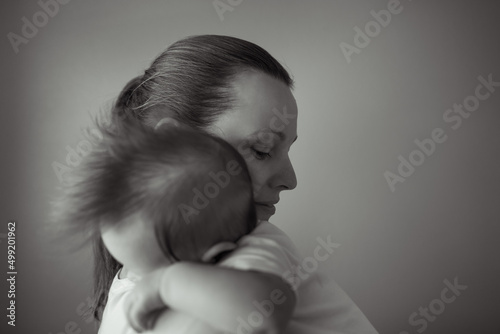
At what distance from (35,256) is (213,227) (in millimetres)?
1606

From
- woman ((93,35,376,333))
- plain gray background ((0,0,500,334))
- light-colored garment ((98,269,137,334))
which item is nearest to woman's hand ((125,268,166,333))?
light-colored garment ((98,269,137,334))

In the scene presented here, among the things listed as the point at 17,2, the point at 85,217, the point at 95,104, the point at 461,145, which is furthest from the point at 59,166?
the point at 461,145

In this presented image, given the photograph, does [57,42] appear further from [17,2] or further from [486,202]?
[486,202]

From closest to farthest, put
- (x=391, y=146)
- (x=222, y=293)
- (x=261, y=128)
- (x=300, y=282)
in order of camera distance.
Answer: (x=222, y=293) → (x=300, y=282) → (x=261, y=128) → (x=391, y=146)

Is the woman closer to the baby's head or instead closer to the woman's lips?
the woman's lips

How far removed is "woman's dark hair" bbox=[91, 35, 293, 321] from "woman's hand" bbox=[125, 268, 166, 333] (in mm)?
419

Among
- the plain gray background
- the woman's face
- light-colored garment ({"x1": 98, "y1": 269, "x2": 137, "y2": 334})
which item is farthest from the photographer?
the plain gray background

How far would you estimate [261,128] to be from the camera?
31.7 inches

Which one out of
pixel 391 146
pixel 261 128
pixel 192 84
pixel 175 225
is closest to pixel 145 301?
pixel 175 225

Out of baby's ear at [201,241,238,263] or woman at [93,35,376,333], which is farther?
woman at [93,35,376,333]

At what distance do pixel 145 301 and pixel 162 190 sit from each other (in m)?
0.11

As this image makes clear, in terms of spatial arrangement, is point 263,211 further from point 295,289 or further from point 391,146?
point 391,146

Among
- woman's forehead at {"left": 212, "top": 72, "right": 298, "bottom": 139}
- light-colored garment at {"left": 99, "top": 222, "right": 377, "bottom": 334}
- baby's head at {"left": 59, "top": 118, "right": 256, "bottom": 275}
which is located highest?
woman's forehead at {"left": 212, "top": 72, "right": 298, "bottom": 139}

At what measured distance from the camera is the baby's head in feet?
1.61
